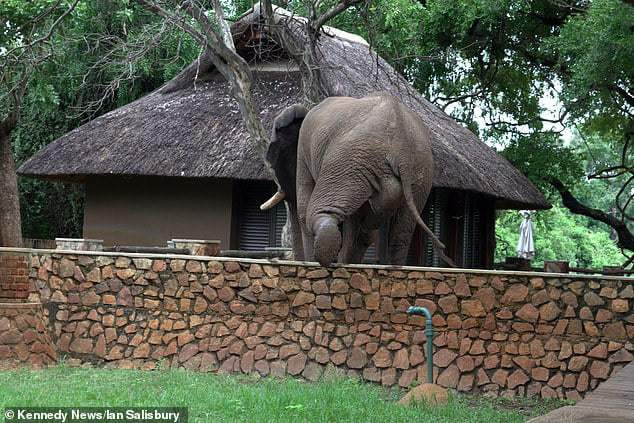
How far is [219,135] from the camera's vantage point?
1523 cm

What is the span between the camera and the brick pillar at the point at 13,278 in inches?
396

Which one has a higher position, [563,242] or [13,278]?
[563,242]

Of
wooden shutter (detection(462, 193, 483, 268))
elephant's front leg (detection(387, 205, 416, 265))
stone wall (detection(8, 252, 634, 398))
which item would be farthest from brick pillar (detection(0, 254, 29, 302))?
wooden shutter (detection(462, 193, 483, 268))

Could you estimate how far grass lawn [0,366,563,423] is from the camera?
23.0ft

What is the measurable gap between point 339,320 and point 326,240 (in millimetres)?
889

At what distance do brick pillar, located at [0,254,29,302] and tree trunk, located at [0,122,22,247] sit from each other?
6.99 metres

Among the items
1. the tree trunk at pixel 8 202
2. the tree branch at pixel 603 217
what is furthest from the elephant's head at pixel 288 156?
the tree branch at pixel 603 217

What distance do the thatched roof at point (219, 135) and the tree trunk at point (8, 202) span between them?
97 centimetres

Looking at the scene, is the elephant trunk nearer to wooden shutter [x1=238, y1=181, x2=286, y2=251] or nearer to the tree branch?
wooden shutter [x1=238, y1=181, x2=286, y2=251]

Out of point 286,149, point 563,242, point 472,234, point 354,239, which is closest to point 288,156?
point 286,149

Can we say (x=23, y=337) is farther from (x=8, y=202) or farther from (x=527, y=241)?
(x=527, y=241)

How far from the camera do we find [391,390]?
8867 millimetres

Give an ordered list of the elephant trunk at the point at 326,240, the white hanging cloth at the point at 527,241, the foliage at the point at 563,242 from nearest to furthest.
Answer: the elephant trunk at the point at 326,240
the white hanging cloth at the point at 527,241
the foliage at the point at 563,242

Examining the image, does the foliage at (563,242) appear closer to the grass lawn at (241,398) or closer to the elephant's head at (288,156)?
the elephant's head at (288,156)
